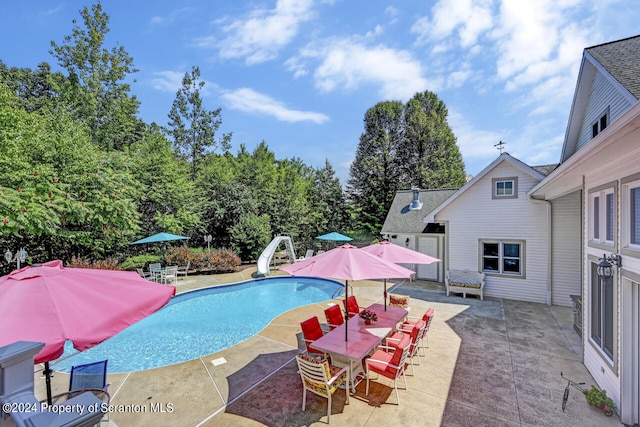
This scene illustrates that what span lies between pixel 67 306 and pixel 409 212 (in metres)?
16.6

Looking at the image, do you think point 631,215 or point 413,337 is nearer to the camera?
point 631,215

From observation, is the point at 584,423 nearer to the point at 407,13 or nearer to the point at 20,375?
the point at 20,375

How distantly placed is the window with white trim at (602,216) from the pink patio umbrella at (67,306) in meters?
7.68

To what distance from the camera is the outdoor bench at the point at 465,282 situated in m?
12.2

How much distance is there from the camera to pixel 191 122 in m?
33.5

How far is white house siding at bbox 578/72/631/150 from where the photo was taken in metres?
7.31

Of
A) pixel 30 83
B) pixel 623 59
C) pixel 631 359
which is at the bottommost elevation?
pixel 631 359

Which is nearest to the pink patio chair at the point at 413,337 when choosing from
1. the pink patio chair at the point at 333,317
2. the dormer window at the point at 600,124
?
the pink patio chair at the point at 333,317

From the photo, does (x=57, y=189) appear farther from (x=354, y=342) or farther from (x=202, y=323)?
(x=354, y=342)

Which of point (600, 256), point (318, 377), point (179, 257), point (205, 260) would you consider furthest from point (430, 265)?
point (179, 257)

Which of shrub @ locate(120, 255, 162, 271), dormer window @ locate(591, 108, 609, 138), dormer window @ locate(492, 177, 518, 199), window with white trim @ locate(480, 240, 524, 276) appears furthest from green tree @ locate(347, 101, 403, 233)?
dormer window @ locate(591, 108, 609, 138)

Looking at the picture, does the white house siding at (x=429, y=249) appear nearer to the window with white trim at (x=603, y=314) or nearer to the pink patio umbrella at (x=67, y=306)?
the window with white trim at (x=603, y=314)

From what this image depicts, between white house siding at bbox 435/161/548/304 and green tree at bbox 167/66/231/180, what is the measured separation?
28.0 meters

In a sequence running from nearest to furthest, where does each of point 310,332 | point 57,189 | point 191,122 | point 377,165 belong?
point 310,332
point 57,189
point 377,165
point 191,122
